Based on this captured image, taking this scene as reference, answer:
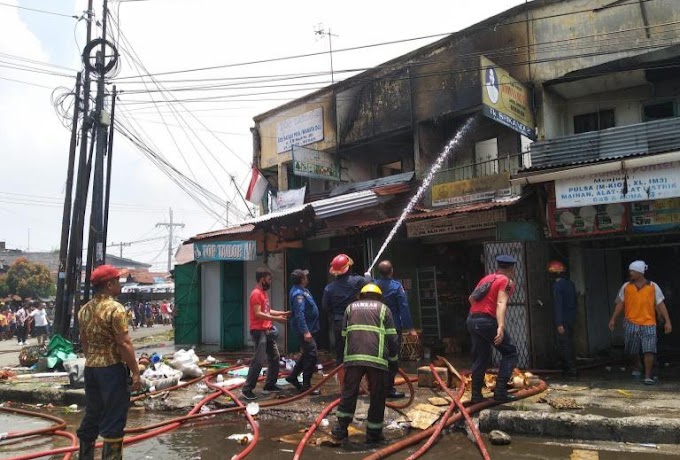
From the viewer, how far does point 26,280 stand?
39.3 metres

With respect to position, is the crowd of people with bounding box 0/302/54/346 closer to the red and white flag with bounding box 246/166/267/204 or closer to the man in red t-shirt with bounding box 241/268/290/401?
the red and white flag with bounding box 246/166/267/204

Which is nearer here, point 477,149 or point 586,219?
point 586,219

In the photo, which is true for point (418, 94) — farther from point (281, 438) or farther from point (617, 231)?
point (281, 438)

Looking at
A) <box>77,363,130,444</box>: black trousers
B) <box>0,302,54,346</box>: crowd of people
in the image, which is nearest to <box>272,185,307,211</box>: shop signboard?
<box>0,302,54,346</box>: crowd of people

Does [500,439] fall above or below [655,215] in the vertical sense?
below

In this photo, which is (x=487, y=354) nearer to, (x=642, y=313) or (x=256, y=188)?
(x=642, y=313)

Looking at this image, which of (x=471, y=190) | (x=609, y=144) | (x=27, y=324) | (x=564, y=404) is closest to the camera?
(x=564, y=404)

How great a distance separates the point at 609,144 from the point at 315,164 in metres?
7.76

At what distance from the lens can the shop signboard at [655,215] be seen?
838 cm

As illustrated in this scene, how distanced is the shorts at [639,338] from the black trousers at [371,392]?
173 inches

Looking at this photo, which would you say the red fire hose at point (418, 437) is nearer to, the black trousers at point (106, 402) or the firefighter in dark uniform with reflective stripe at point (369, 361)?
the firefighter in dark uniform with reflective stripe at point (369, 361)

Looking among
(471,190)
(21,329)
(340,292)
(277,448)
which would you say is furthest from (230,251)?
(21,329)

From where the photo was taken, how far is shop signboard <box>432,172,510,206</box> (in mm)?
11633

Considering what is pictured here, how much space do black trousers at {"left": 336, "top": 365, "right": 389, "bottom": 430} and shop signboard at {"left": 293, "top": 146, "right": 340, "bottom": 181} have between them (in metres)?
9.91
